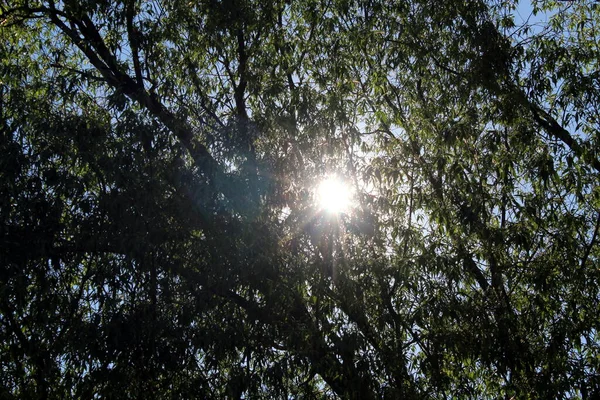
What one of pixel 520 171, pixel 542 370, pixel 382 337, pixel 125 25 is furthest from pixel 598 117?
pixel 125 25

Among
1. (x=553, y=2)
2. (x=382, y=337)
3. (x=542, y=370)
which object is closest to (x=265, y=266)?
(x=382, y=337)

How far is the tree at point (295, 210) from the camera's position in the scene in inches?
218

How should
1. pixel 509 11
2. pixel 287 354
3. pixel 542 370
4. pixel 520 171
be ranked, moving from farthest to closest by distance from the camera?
pixel 509 11, pixel 520 171, pixel 542 370, pixel 287 354

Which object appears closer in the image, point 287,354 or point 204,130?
point 287,354

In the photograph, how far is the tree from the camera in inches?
218

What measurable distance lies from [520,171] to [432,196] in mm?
841

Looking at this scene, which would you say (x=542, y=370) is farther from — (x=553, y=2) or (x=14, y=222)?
(x=14, y=222)

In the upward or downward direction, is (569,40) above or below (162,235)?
above

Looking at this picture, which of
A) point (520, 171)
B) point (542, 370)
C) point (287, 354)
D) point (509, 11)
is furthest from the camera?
point (509, 11)

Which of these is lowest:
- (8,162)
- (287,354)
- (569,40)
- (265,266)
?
(287,354)

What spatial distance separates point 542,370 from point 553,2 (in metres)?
3.94

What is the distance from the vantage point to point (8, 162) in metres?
5.76

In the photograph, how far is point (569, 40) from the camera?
6.91 m

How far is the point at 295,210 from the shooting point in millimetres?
6457
